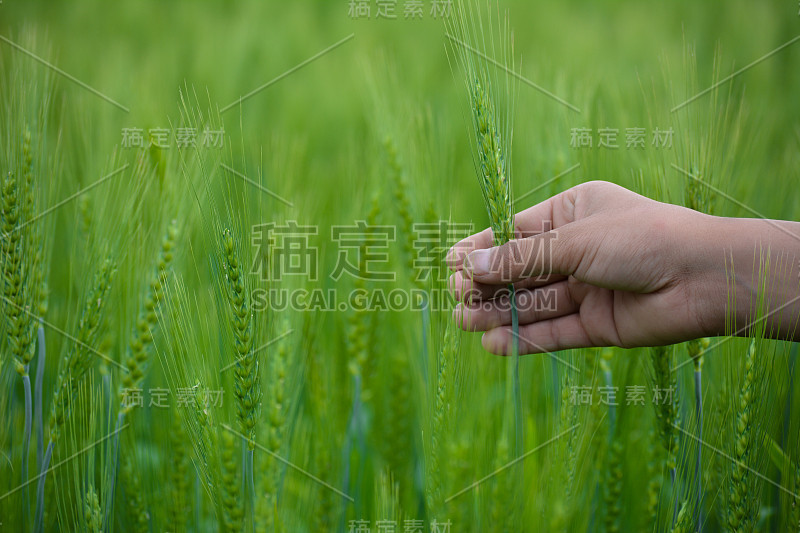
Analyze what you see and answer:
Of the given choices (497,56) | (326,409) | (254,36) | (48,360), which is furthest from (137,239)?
(254,36)

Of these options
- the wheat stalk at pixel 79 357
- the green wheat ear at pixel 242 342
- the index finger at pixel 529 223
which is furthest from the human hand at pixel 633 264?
the wheat stalk at pixel 79 357

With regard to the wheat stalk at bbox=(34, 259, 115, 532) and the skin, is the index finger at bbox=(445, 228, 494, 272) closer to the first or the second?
the skin

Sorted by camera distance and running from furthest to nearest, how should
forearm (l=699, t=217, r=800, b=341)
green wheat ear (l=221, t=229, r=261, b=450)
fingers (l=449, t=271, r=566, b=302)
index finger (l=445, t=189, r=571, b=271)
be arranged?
index finger (l=445, t=189, r=571, b=271)
fingers (l=449, t=271, r=566, b=302)
forearm (l=699, t=217, r=800, b=341)
green wheat ear (l=221, t=229, r=261, b=450)

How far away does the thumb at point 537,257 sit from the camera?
123 cm

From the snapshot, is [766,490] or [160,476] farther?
[766,490]

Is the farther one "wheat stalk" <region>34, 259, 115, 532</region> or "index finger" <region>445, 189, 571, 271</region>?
"index finger" <region>445, 189, 571, 271</region>

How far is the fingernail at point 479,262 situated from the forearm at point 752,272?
474mm

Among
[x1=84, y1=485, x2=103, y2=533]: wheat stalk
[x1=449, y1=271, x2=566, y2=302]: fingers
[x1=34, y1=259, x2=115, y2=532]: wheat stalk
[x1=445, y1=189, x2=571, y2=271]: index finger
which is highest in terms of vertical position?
[x1=445, y1=189, x2=571, y2=271]: index finger

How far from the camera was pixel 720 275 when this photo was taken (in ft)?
4.19

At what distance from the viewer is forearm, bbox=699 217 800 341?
47.0 inches

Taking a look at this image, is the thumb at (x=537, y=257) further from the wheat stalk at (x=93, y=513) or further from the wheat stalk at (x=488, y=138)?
the wheat stalk at (x=93, y=513)

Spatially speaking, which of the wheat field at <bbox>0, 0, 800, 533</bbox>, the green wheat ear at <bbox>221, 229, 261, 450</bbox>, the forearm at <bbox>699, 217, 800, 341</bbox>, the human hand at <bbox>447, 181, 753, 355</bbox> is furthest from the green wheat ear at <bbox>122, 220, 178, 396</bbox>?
the forearm at <bbox>699, 217, 800, 341</bbox>

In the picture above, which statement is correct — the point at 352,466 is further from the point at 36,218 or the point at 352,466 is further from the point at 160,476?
the point at 36,218

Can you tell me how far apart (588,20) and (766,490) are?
111 inches
